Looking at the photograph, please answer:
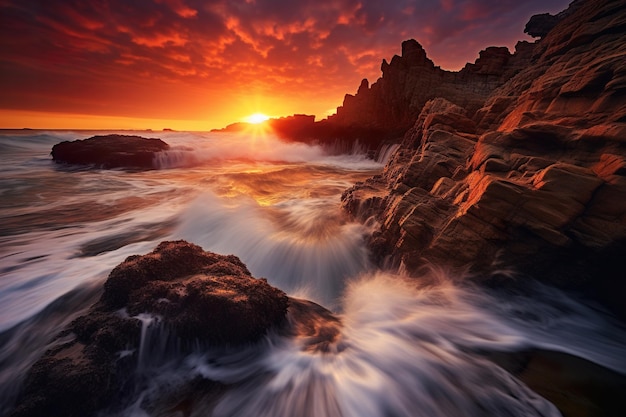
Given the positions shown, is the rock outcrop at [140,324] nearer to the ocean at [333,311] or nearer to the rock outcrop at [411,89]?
the ocean at [333,311]

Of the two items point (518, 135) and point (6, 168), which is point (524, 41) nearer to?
point (518, 135)

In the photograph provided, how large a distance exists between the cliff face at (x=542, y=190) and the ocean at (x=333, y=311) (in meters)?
0.56

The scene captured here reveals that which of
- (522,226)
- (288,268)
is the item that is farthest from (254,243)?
(522,226)

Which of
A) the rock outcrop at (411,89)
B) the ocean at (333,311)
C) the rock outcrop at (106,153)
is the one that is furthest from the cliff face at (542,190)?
the rock outcrop at (106,153)

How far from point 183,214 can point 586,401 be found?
11.5 meters

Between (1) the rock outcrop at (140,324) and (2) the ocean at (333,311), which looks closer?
(1) the rock outcrop at (140,324)

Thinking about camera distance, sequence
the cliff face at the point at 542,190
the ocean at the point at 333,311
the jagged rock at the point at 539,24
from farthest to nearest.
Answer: the jagged rock at the point at 539,24
the cliff face at the point at 542,190
the ocean at the point at 333,311

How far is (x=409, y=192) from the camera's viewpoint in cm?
691

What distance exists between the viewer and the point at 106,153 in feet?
77.6

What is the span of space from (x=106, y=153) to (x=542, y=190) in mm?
29552

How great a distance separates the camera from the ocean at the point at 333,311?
3.06 meters

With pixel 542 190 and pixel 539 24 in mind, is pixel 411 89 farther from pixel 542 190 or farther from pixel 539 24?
pixel 542 190

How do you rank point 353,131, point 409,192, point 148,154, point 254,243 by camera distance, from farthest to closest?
point 353,131 < point 148,154 < point 254,243 < point 409,192

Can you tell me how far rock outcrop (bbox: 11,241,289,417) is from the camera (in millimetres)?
2604
